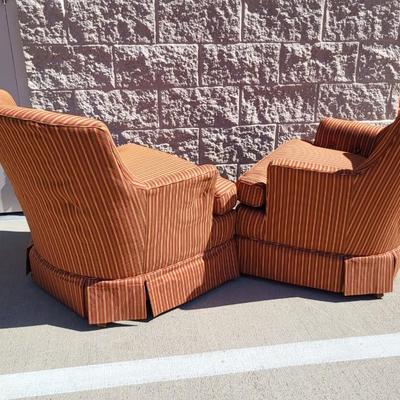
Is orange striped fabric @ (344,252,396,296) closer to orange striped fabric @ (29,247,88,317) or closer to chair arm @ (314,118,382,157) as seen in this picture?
chair arm @ (314,118,382,157)

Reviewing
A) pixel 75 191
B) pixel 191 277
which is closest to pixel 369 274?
pixel 191 277

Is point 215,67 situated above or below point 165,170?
above

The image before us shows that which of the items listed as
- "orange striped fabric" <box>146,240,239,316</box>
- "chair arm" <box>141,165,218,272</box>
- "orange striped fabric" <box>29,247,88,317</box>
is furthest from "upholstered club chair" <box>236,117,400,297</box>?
"orange striped fabric" <box>29,247,88,317</box>

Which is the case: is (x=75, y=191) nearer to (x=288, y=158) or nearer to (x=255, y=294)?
(x=255, y=294)

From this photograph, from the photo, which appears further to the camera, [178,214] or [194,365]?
[178,214]

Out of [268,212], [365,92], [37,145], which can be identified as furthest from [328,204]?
[365,92]

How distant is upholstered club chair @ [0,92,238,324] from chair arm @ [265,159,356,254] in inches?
10.1

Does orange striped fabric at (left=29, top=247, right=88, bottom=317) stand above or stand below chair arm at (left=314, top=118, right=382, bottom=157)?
below

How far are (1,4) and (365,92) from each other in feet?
8.58

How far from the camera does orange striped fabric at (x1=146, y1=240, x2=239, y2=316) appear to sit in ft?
7.62

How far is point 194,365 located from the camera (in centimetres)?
203

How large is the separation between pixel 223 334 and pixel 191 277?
35 centimetres

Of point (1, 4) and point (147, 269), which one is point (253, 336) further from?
point (1, 4)

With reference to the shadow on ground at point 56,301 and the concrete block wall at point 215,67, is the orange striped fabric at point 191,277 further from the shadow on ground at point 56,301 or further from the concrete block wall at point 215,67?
the concrete block wall at point 215,67
